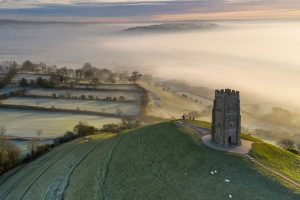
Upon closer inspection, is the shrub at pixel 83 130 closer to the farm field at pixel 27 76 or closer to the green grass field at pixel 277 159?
the green grass field at pixel 277 159

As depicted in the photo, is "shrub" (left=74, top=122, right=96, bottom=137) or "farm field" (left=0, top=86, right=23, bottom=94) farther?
"farm field" (left=0, top=86, right=23, bottom=94)

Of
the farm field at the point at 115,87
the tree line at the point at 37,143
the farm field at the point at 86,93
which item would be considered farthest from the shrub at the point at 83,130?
the farm field at the point at 115,87

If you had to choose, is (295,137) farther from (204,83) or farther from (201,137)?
(204,83)

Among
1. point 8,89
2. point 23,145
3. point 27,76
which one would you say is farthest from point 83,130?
point 27,76

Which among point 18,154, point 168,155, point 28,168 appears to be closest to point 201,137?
point 168,155

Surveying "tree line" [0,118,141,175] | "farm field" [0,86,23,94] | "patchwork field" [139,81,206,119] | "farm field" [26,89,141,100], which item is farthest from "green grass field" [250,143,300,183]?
"farm field" [0,86,23,94]

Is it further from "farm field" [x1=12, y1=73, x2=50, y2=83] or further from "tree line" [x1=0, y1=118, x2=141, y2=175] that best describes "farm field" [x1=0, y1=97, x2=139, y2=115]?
"farm field" [x1=12, y1=73, x2=50, y2=83]
